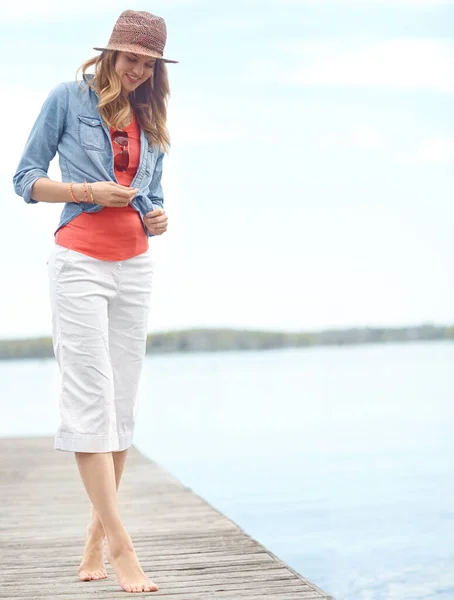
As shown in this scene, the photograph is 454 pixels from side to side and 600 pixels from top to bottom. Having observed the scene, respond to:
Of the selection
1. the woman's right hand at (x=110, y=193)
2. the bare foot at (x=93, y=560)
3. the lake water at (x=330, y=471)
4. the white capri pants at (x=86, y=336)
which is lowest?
the lake water at (x=330, y=471)

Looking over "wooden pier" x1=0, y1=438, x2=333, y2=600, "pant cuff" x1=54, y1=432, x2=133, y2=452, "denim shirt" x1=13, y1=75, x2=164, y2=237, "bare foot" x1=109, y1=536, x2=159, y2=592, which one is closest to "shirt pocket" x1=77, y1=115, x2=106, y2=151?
"denim shirt" x1=13, y1=75, x2=164, y2=237

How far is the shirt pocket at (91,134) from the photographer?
8.00 feet

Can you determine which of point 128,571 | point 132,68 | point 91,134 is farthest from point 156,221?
point 128,571

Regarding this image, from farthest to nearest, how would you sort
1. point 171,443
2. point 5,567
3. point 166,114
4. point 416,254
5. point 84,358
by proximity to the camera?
point 416,254 → point 171,443 → point 5,567 → point 166,114 → point 84,358

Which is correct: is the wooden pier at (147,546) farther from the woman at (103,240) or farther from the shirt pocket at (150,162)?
the shirt pocket at (150,162)

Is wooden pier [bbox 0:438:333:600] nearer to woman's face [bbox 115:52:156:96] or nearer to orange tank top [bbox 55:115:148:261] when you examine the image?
orange tank top [bbox 55:115:148:261]

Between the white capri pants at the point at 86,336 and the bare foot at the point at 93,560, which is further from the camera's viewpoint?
the bare foot at the point at 93,560

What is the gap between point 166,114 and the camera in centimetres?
259

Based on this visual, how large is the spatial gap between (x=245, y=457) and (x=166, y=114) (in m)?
5.88

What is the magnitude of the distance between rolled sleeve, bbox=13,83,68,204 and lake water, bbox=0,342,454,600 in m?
2.13

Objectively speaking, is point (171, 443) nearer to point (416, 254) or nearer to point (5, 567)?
point (5, 567)

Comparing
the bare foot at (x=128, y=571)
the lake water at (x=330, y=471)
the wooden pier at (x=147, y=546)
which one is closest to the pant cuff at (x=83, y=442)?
the bare foot at (x=128, y=571)

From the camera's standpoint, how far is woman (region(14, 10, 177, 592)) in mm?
2393

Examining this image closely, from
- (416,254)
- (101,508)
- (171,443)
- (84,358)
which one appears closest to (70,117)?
(84,358)
